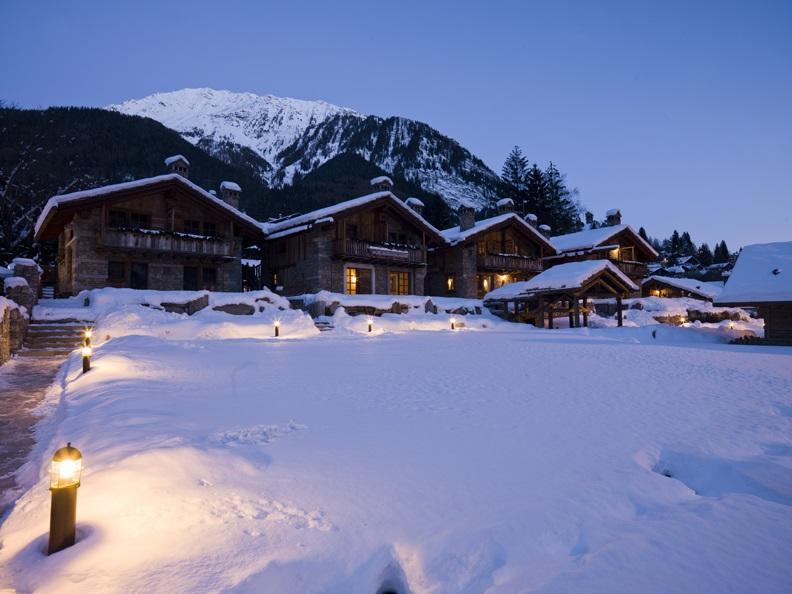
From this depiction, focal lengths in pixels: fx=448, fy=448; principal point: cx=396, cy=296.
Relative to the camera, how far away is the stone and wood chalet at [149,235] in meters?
22.7

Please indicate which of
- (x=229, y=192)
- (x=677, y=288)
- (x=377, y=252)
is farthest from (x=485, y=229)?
(x=677, y=288)

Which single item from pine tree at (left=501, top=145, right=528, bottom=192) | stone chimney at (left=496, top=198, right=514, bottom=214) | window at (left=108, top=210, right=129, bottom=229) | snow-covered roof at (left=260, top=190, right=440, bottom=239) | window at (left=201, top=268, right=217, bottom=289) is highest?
pine tree at (left=501, top=145, right=528, bottom=192)

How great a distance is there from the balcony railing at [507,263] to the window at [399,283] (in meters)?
6.18

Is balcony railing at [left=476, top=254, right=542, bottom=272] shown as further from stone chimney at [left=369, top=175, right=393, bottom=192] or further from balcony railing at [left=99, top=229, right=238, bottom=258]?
balcony railing at [left=99, top=229, right=238, bottom=258]

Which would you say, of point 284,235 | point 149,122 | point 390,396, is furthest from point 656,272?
point 149,122

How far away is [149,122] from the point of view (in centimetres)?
6638

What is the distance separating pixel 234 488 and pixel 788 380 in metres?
11.6

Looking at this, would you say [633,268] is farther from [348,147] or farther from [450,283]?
[348,147]

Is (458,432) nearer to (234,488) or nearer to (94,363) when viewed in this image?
(234,488)

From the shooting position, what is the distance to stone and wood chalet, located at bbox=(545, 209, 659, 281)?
40.3 metres

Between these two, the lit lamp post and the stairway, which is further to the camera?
the stairway

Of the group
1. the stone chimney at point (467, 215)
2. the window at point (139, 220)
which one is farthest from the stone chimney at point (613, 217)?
the window at point (139, 220)

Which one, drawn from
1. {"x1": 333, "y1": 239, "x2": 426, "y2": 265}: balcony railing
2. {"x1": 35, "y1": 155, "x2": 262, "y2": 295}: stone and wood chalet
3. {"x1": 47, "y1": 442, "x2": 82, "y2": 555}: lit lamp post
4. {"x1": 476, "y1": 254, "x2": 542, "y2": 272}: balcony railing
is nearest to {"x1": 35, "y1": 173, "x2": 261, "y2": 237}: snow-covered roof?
{"x1": 35, "y1": 155, "x2": 262, "y2": 295}: stone and wood chalet

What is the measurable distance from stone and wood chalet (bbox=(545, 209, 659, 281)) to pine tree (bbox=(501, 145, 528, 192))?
75.5ft
